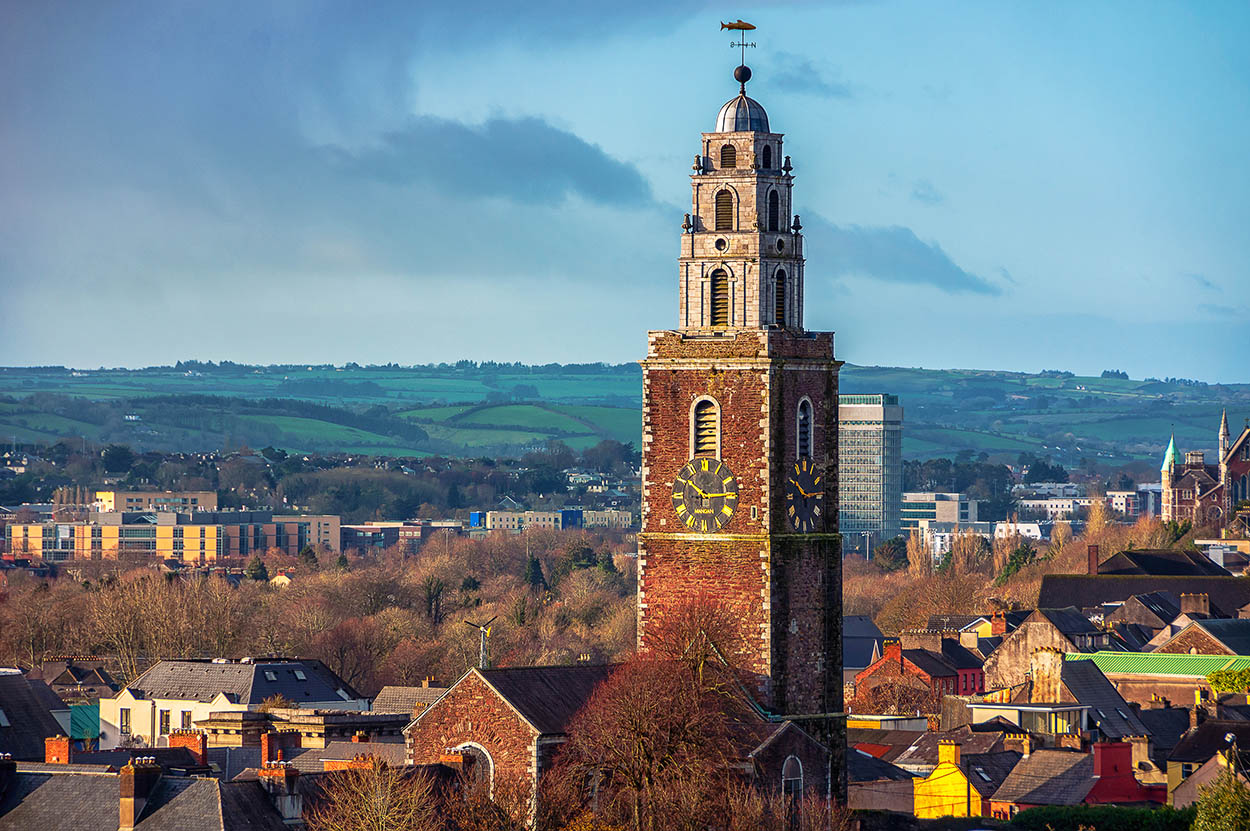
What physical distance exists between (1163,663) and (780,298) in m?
57.4

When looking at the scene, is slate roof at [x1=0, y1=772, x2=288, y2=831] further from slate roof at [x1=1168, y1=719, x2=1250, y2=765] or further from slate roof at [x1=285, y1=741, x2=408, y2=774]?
slate roof at [x1=1168, y1=719, x2=1250, y2=765]

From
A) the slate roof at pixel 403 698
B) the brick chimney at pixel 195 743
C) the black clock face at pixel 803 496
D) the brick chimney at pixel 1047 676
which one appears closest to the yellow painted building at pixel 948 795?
the black clock face at pixel 803 496

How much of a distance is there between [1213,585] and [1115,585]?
21.4 ft

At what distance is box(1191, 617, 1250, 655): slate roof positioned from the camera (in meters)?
134

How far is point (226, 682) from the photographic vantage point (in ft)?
390

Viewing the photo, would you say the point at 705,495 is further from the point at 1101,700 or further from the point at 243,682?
the point at 243,682

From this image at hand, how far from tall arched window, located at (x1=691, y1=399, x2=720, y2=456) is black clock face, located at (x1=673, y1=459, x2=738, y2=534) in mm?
311

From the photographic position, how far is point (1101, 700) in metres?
108

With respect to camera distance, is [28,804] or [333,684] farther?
[333,684]

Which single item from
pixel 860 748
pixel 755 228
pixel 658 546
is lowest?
pixel 860 748

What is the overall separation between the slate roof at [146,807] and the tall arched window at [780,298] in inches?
759

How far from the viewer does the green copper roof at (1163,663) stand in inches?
5020

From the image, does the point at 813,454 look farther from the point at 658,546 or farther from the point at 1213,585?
the point at 1213,585

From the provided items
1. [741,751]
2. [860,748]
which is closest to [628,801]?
[741,751]
